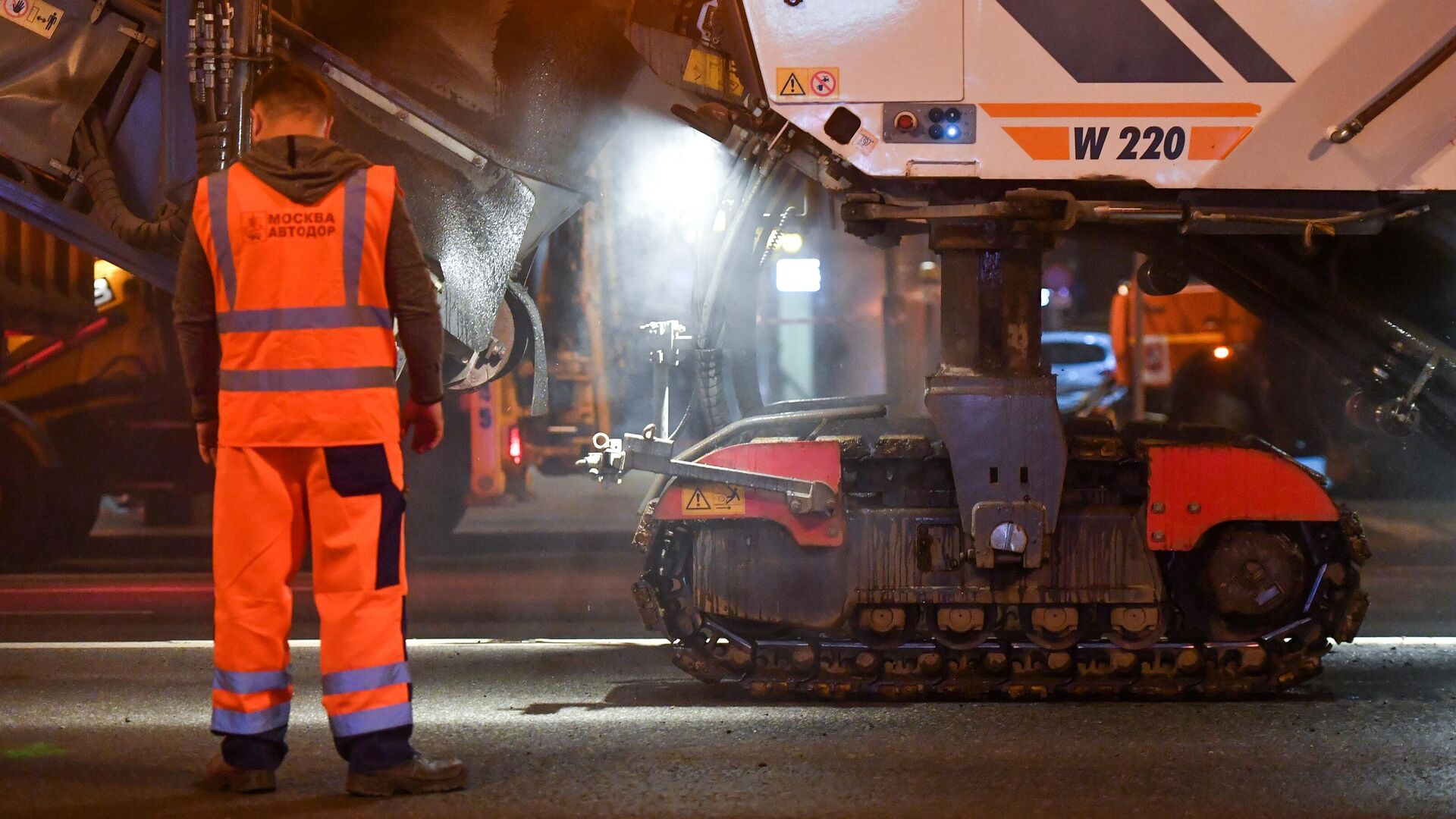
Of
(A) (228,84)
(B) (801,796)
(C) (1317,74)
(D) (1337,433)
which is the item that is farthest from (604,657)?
(D) (1337,433)

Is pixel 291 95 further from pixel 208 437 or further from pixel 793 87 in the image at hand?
pixel 793 87

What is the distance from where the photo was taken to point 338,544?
370 cm

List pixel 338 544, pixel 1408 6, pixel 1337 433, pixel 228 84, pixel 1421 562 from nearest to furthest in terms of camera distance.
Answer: pixel 338 544 < pixel 1408 6 < pixel 228 84 < pixel 1421 562 < pixel 1337 433

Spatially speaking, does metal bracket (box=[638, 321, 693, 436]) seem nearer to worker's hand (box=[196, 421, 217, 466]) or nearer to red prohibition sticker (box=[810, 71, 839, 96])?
red prohibition sticker (box=[810, 71, 839, 96])

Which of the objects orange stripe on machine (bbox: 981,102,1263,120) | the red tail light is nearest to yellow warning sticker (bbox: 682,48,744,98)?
orange stripe on machine (bbox: 981,102,1263,120)

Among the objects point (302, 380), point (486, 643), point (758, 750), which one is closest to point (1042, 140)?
point (758, 750)

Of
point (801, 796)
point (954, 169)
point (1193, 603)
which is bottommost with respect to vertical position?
point (801, 796)

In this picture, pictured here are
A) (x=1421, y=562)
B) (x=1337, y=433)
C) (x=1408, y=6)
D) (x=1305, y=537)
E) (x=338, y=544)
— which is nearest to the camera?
(x=338, y=544)

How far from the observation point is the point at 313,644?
628cm

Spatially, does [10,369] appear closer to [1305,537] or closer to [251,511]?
[251,511]

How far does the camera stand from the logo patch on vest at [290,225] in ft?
12.3

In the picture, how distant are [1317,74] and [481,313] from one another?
11.0 feet

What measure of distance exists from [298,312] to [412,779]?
1.21m

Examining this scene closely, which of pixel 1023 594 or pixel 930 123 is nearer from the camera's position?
pixel 930 123
